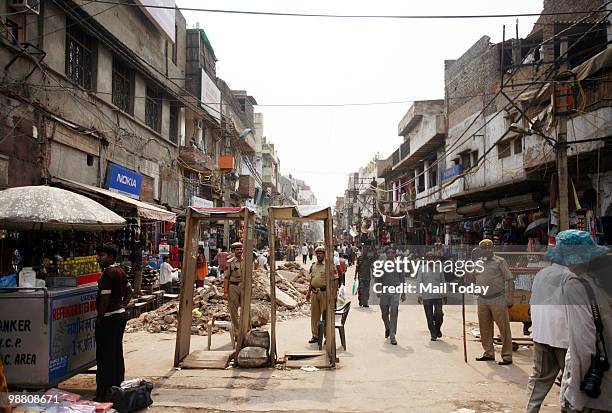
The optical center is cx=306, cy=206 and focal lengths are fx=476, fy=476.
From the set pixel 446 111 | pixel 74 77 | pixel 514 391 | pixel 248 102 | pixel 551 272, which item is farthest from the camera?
pixel 248 102

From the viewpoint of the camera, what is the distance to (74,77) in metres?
13.6

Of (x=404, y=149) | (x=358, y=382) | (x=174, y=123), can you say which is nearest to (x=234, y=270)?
(x=358, y=382)

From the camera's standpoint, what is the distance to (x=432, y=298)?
9.58 metres

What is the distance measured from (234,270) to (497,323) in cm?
477

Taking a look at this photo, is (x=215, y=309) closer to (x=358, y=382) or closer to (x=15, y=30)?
(x=358, y=382)

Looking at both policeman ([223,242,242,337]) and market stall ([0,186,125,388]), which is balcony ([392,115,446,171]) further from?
market stall ([0,186,125,388])

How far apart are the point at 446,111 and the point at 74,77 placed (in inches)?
806

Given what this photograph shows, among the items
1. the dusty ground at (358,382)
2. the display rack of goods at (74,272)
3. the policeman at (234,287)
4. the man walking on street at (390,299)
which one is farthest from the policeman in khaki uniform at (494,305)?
the display rack of goods at (74,272)

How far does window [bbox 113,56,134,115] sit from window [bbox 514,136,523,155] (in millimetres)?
14413

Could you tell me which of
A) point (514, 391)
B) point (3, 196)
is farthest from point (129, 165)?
point (514, 391)

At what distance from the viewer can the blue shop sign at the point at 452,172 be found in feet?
78.8

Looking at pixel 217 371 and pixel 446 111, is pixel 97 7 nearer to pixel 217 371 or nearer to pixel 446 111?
pixel 217 371

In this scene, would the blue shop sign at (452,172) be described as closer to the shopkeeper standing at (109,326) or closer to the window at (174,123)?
the window at (174,123)

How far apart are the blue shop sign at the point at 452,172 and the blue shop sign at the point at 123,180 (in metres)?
15.3
